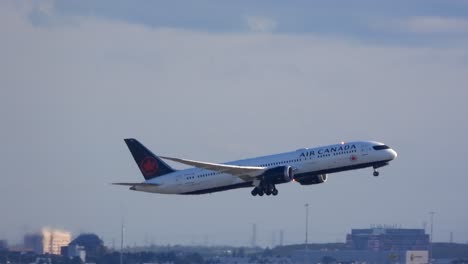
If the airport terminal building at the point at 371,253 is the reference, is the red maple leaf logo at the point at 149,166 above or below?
above

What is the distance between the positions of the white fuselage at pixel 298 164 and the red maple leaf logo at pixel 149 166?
322cm

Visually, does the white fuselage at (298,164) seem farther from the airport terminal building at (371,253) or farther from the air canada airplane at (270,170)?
the airport terminal building at (371,253)

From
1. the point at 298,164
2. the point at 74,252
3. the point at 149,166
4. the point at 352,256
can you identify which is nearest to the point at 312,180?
the point at 298,164

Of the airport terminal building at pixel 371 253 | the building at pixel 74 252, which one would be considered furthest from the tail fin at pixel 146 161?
the airport terminal building at pixel 371 253

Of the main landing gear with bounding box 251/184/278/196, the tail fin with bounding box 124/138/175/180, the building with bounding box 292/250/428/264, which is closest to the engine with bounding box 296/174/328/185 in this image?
the main landing gear with bounding box 251/184/278/196

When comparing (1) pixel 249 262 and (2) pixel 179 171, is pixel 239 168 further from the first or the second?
(1) pixel 249 262

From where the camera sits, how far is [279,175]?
105 m

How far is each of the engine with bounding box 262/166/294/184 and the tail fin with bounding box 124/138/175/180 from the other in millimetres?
10958

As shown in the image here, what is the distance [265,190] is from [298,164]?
Answer: 162 inches

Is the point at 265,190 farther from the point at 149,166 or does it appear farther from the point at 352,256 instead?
the point at 352,256

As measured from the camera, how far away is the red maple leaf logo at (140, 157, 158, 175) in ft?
379

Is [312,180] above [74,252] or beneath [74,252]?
above

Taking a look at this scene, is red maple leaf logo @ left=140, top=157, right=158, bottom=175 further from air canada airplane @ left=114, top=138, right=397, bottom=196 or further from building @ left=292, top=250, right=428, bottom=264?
building @ left=292, top=250, right=428, bottom=264

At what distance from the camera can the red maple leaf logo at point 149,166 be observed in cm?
11550
